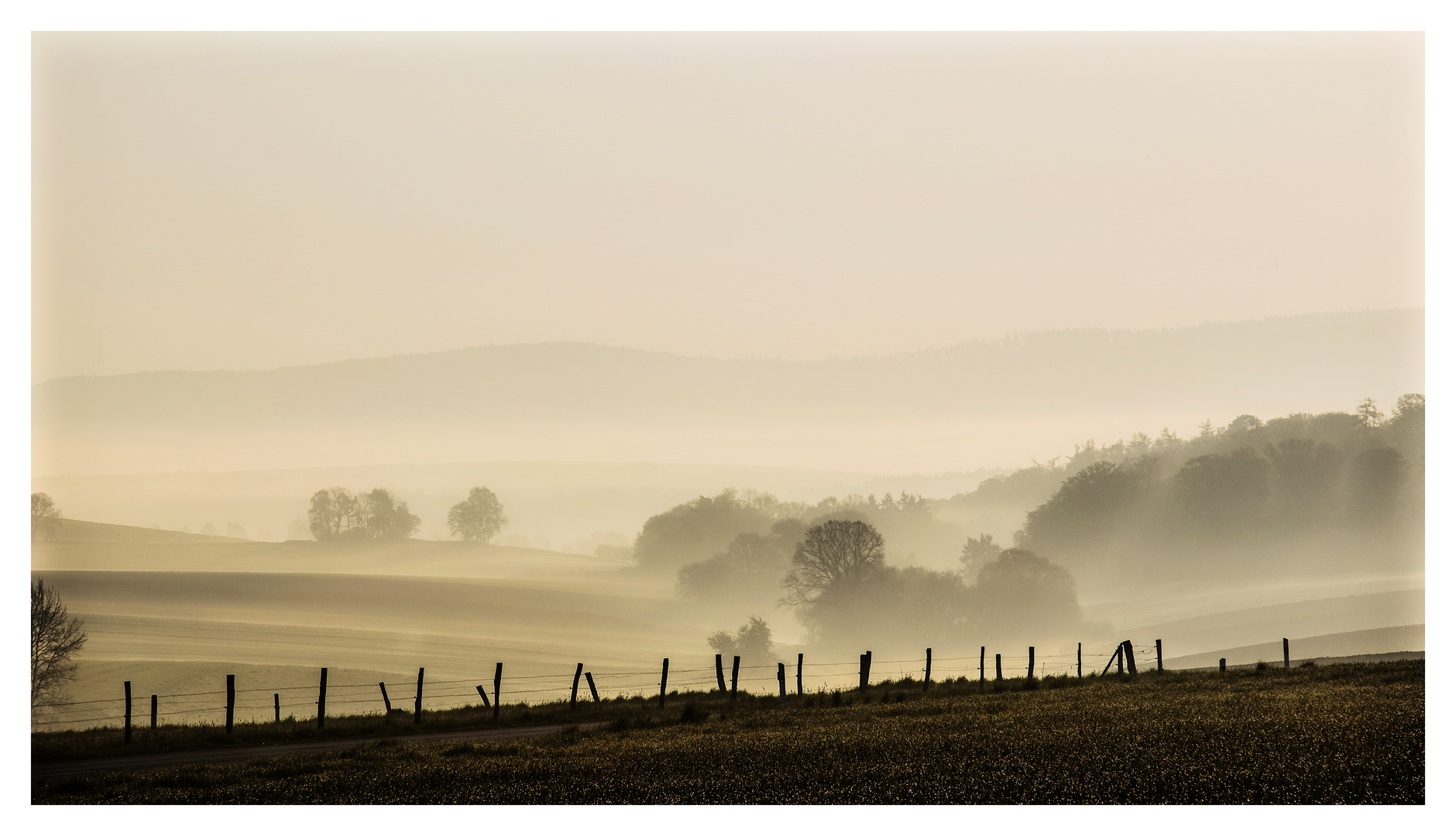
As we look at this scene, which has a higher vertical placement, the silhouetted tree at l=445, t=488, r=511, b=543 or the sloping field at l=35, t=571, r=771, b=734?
the silhouetted tree at l=445, t=488, r=511, b=543

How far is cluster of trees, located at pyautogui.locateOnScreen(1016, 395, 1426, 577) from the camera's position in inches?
1262

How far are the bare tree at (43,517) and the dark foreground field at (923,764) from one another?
6123mm

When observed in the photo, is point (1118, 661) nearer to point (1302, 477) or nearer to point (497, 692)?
point (497, 692)

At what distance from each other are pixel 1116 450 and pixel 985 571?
1208 centimetres

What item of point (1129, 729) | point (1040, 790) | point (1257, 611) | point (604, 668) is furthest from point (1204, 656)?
point (1040, 790)

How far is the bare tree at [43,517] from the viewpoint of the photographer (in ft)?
66.9

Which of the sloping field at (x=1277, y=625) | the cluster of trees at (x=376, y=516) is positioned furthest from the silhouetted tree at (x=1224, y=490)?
the cluster of trees at (x=376, y=516)

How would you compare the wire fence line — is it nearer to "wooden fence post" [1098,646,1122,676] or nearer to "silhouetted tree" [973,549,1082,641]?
"wooden fence post" [1098,646,1122,676]

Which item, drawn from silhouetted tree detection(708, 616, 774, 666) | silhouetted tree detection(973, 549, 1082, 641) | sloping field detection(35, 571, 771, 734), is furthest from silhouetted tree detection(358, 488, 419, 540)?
silhouetted tree detection(973, 549, 1082, 641)

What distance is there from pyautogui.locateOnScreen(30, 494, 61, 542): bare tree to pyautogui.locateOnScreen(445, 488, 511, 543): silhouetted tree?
23.7m

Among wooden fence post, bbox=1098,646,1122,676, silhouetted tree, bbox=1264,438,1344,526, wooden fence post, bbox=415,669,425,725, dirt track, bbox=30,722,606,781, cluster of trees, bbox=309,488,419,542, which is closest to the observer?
dirt track, bbox=30,722,606,781

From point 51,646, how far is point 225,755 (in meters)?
22.8

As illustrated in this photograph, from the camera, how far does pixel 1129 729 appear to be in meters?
16.6

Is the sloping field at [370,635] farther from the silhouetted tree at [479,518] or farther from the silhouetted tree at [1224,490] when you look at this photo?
the silhouetted tree at [1224,490]
